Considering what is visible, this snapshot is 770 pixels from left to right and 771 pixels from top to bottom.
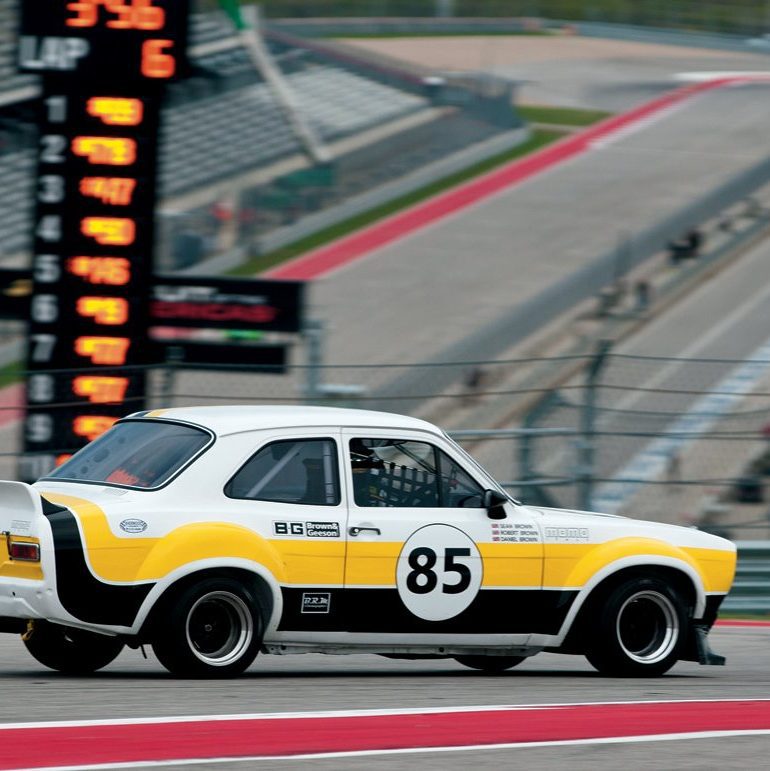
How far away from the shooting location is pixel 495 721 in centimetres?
710

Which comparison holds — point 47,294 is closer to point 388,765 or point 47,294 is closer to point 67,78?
point 67,78

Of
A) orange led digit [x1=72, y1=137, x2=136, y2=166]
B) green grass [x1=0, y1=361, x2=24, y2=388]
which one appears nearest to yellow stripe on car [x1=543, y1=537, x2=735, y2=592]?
orange led digit [x1=72, y1=137, x2=136, y2=166]

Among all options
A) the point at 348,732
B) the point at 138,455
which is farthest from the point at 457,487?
the point at 348,732

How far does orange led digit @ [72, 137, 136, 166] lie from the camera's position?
1534 centimetres

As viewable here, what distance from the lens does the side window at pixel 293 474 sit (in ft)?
27.2

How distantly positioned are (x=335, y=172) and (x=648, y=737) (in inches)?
1462

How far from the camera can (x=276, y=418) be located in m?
8.52

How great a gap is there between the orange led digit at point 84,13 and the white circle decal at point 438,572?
8.52m

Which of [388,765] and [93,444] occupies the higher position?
[93,444]

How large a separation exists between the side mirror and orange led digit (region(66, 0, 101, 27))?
838 cm

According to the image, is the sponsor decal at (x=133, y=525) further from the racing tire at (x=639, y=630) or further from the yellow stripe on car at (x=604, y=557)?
the racing tire at (x=639, y=630)

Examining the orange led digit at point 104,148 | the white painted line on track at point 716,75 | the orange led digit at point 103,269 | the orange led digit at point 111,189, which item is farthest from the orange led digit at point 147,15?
the white painted line on track at point 716,75

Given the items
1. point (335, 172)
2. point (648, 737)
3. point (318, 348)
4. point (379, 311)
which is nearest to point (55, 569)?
point (648, 737)

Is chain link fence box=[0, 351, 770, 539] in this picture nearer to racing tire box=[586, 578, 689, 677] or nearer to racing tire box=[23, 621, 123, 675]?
racing tire box=[586, 578, 689, 677]
